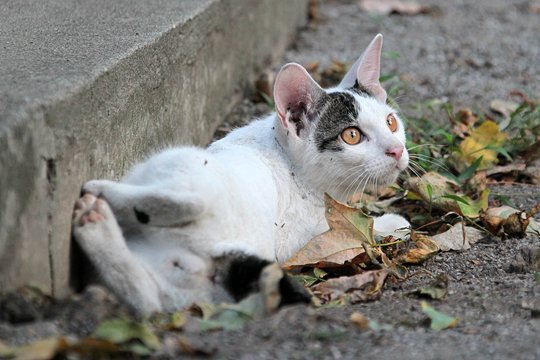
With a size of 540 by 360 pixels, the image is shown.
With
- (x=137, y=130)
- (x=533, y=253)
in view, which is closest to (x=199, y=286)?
(x=137, y=130)

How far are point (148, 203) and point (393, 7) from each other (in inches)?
230

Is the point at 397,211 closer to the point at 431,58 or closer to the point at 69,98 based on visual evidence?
the point at 69,98

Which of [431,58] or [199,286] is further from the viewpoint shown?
[431,58]

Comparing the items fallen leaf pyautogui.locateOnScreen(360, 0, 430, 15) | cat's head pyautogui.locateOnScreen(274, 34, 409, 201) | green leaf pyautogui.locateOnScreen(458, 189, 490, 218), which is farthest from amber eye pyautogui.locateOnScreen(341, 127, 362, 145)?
fallen leaf pyautogui.locateOnScreen(360, 0, 430, 15)

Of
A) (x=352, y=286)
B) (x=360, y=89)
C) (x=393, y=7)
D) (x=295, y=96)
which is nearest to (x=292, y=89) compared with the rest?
(x=295, y=96)

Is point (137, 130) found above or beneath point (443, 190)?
above

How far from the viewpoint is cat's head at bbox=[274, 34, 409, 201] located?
142 inches

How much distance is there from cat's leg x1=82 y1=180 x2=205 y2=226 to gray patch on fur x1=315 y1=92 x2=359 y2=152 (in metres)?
0.84

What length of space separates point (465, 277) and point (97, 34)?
1.74 metres

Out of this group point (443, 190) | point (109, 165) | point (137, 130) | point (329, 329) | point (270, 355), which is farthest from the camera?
point (443, 190)

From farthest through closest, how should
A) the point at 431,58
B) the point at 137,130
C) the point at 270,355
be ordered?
the point at 431,58, the point at 137,130, the point at 270,355

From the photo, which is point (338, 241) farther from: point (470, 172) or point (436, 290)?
point (470, 172)

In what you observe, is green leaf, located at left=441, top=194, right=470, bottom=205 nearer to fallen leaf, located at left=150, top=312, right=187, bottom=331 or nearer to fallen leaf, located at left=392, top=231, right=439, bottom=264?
fallen leaf, located at left=392, top=231, right=439, bottom=264

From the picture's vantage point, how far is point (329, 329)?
2.58 metres
